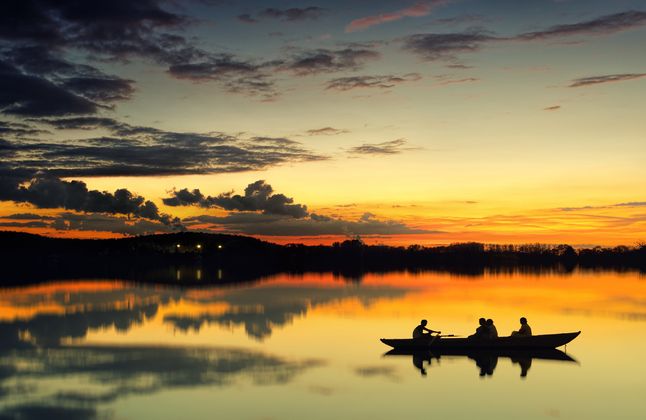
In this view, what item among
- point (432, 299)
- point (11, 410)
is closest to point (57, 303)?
point (432, 299)

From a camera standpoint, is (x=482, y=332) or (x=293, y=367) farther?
(x=482, y=332)

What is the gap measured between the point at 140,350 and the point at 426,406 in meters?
13.2

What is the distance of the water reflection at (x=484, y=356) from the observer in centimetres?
2386

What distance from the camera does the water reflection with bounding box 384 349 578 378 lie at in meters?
23.9

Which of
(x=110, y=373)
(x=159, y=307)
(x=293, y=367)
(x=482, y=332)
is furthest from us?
(x=159, y=307)

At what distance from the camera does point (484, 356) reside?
24875 millimetres

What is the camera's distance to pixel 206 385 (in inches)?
800

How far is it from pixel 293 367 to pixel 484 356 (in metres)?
7.21

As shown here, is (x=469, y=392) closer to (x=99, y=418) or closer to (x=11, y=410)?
(x=99, y=418)

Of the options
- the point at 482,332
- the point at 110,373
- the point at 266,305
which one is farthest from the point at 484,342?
the point at 266,305

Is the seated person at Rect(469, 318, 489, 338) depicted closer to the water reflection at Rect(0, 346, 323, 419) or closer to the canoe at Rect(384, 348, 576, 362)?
the canoe at Rect(384, 348, 576, 362)

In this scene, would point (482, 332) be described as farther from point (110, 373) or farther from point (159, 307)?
point (159, 307)

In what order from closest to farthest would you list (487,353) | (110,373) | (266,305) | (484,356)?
(110,373)
(484,356)
(487,353)
(266,305)

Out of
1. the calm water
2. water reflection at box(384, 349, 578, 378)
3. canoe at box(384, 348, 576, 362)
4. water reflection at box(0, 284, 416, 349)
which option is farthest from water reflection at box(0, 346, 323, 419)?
water reflection at box(0, 284, 416, 349)
